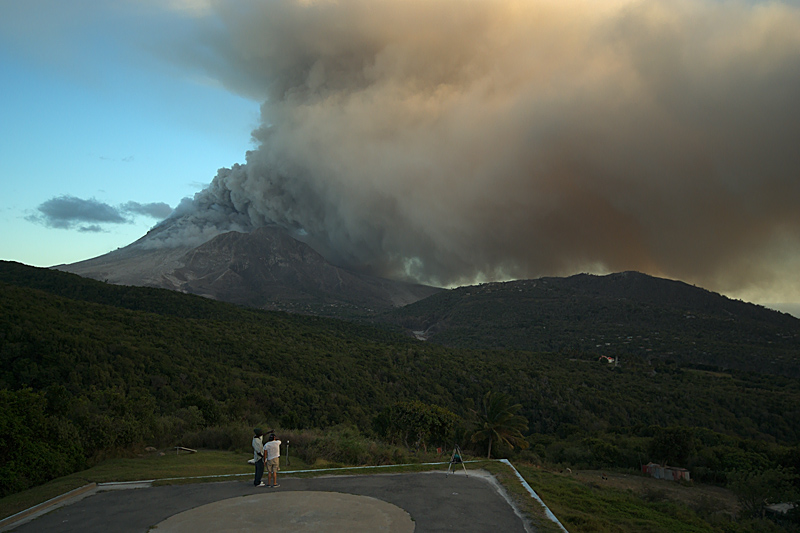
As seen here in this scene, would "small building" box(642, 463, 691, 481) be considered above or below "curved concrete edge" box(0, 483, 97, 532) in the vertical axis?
below

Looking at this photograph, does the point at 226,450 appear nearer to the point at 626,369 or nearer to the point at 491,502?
the point at 491,502

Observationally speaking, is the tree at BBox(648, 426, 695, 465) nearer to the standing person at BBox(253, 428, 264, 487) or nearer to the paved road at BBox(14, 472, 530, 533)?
the paved road at BBox(14, 472, 530, 533)

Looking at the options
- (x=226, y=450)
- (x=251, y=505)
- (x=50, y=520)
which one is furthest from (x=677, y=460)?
(x=50, y=520)

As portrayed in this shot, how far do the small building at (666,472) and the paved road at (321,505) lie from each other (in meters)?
37.5

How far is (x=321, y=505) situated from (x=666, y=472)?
43.5 metres

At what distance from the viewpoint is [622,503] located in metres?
21.1

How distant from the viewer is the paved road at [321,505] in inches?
419

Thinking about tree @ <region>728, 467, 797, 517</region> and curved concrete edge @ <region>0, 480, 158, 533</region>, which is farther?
tree @ <region>728, 467, 797, 517</region>

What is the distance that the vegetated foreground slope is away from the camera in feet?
381

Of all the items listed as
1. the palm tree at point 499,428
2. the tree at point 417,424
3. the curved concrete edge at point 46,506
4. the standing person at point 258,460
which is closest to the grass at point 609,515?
the standing person at point 258,460

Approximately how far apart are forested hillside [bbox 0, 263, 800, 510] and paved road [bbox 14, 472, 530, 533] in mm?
4478

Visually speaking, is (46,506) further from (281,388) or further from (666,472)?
(666,472)

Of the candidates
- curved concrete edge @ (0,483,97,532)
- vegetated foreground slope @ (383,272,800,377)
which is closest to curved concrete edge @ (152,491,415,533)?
curved concrete edge @ (0,483,97,532)

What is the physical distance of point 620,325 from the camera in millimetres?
144500
